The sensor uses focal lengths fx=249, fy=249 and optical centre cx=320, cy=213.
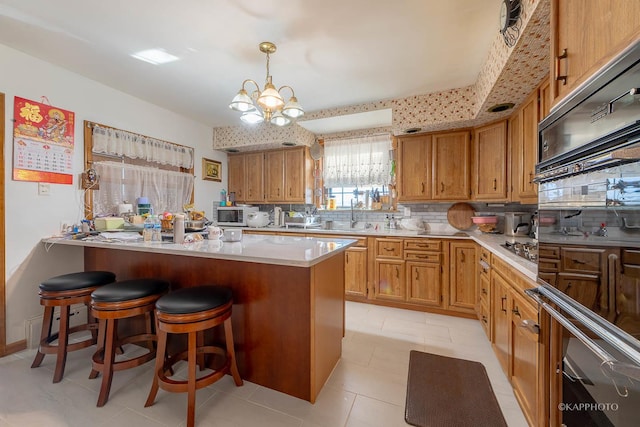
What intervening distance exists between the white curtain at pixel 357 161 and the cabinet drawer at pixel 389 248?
43.8 inches

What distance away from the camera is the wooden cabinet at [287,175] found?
4.11m

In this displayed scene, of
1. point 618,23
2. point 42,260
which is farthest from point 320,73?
point 42,260

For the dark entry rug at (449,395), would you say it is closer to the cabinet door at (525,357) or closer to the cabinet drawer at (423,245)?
the cabinet door at (525,357)

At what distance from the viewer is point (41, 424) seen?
1.42 meters

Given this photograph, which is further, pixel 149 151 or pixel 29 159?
pixel 149 151

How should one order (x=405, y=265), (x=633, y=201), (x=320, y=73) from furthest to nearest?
(x=405, y=265)
(x=320, y=73)
(x=633, y=201)

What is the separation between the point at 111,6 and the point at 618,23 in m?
2.67

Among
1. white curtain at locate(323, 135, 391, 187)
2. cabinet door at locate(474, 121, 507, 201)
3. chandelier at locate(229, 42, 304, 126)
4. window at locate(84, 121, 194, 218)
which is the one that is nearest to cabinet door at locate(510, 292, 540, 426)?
cabinet door at locate(474, 121, 507, 201)

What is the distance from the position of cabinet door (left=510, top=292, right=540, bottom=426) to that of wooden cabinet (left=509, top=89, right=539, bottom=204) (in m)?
1.10

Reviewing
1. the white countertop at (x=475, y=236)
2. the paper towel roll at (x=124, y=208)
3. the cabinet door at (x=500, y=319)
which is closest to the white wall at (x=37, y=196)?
the paper towel roll at (x=124, y=208)

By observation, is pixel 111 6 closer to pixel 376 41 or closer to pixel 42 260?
pixel 376 41

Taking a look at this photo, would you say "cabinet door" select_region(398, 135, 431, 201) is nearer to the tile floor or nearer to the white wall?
the tile floor

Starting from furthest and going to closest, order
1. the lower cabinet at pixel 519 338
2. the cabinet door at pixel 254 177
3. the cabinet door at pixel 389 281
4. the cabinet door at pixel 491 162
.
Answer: the cabinet door at pixel 254 177, the cabinet door at pixel 389 281, the cabinet door at pixel 491 162, the lower cabinet at pixel 519 338

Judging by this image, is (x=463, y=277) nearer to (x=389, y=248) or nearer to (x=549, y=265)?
(x=389, y=248)
